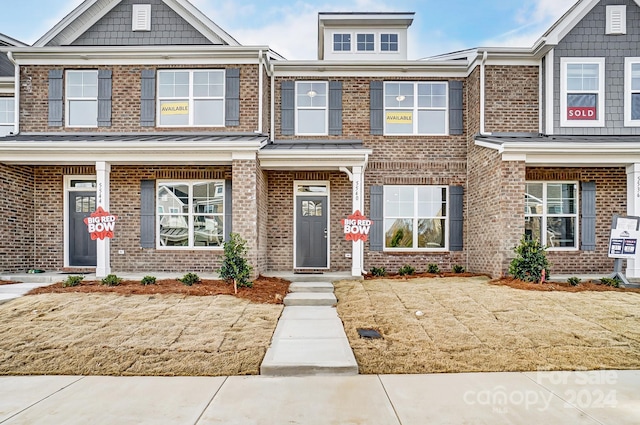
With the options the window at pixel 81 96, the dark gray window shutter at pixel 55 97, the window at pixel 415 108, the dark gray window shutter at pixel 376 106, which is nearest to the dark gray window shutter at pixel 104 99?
the window at pixel 81 96

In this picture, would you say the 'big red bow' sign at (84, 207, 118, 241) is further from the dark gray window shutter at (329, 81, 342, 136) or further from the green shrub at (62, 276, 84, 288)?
the dark gray window shutter at (329, 81, 342, 136)

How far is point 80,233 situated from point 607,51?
1451cm

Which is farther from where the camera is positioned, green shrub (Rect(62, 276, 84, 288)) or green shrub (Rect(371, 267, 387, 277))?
green shrub (Rect(371, 267, 387, 277))

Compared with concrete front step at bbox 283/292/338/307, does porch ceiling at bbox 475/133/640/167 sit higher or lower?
higher

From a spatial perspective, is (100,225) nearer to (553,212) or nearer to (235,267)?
(235,267)

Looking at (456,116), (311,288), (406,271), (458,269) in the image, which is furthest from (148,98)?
(458,269)

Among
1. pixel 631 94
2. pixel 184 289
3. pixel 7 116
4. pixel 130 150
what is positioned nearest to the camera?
pixel 184 289

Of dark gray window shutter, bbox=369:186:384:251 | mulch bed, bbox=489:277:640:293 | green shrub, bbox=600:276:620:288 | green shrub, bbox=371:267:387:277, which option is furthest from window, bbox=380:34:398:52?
green shrub, bbox=600:276:620:288

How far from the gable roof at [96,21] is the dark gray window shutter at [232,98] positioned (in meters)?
1.30

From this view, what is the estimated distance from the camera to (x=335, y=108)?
39.1ft

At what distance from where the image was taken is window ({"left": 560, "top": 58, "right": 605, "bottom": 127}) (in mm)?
10938

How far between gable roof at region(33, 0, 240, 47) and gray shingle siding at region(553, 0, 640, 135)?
867 cm

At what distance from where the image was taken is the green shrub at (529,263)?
9.20 metres

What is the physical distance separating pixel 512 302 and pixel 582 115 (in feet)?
20.5
